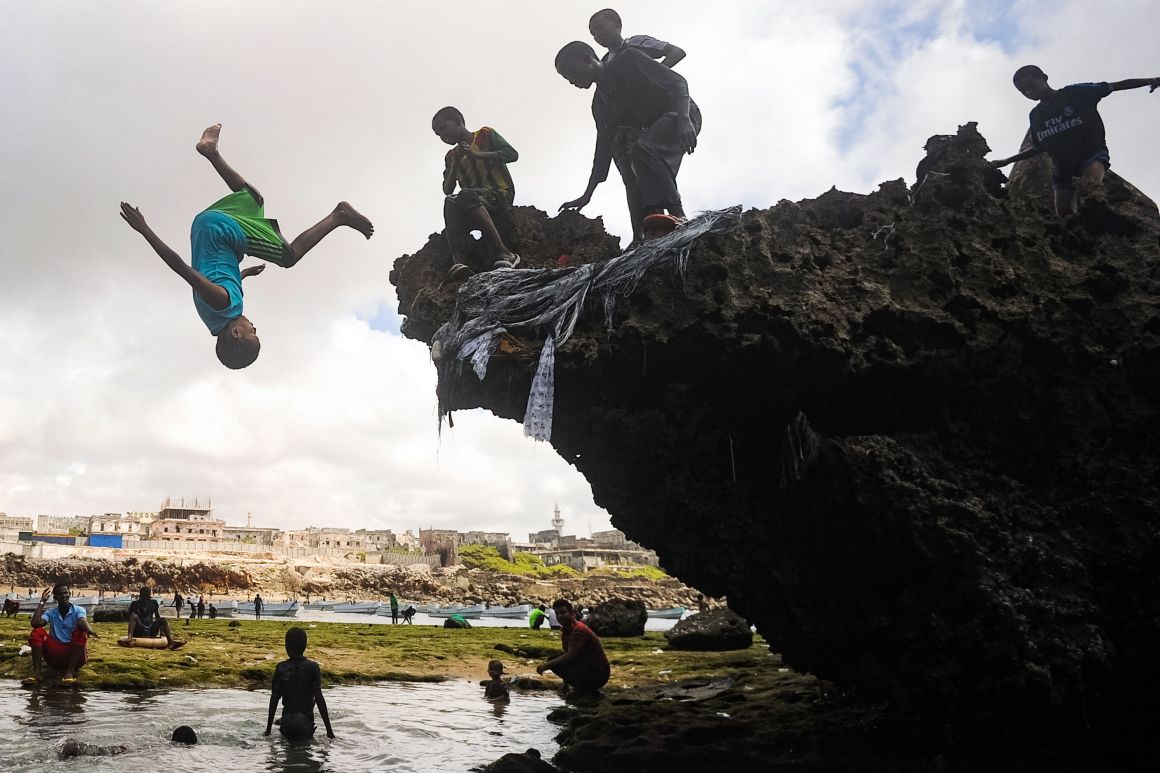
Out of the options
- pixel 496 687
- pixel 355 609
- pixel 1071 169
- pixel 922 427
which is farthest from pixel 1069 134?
pixel 355 609

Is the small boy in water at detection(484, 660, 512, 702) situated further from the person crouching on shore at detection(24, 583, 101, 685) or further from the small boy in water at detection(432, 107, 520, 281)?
the small boy in water at detection(432, 107, 520, 281)

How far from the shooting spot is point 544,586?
75.4 m

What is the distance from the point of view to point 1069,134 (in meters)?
6.66

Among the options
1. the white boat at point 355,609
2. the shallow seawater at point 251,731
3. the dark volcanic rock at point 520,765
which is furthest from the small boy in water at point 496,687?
the white boat at point 355,609

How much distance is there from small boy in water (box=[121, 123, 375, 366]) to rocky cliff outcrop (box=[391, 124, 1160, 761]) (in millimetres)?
2100

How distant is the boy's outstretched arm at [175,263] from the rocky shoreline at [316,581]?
48.2m

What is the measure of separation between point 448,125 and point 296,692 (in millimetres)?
6266

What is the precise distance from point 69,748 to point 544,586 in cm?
7017

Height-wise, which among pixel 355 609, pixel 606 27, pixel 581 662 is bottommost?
pixel 355 609

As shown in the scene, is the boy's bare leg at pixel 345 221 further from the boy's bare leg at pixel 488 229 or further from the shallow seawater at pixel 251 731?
the shallow seawater at pixel 251 731

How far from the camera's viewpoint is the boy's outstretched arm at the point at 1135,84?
20.2ft

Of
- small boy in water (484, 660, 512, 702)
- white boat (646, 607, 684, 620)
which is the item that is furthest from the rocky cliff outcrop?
white boat (646, 607, 684, 620)

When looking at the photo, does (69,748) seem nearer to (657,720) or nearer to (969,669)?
(657,720)

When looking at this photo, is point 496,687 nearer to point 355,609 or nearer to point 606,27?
point 606,27
